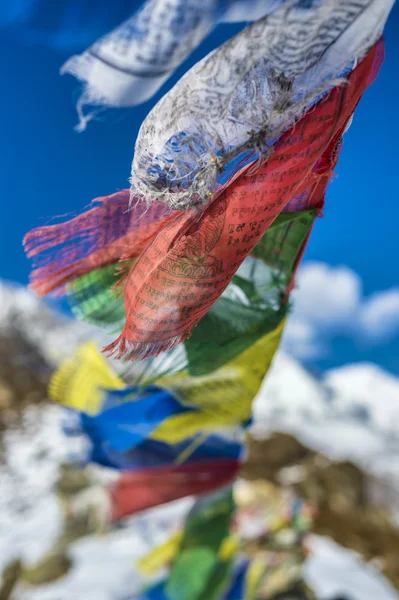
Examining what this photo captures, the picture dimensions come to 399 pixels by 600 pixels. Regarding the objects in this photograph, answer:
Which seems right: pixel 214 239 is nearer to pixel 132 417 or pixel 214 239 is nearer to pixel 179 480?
pixel 132 417

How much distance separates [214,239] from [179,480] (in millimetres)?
1209

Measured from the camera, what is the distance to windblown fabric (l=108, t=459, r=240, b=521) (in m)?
1.69

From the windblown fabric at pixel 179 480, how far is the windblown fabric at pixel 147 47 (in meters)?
1.34

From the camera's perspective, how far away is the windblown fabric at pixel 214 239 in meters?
0.69

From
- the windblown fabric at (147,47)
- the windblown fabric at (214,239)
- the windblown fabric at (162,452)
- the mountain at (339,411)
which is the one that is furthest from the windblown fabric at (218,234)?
the mountain at (339,411)

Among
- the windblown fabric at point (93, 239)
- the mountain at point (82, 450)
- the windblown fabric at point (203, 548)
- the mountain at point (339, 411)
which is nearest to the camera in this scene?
the windblown fabric at point (93, 239)

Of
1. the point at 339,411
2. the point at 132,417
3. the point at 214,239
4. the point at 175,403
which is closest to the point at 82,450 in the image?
the point at 132,417

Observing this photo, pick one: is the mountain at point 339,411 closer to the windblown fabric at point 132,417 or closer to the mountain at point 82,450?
the mountain at point 82,450

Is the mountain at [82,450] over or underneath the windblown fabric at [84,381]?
underneath

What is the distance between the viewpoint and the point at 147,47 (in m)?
0.57

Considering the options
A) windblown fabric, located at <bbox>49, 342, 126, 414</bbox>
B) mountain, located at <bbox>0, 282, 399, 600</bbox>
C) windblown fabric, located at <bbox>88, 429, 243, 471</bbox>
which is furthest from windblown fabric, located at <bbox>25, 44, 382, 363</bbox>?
windblown fabric, located at <bbox>88, 429, 243, 471</bbox>

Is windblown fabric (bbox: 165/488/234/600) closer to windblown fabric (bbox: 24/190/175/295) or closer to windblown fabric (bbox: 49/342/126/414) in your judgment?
windblown fabric (bbox: 49/342/126/414)

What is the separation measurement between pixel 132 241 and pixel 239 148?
14.4 inches

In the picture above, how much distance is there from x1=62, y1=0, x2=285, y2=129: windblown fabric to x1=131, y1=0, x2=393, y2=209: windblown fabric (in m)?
0.02
